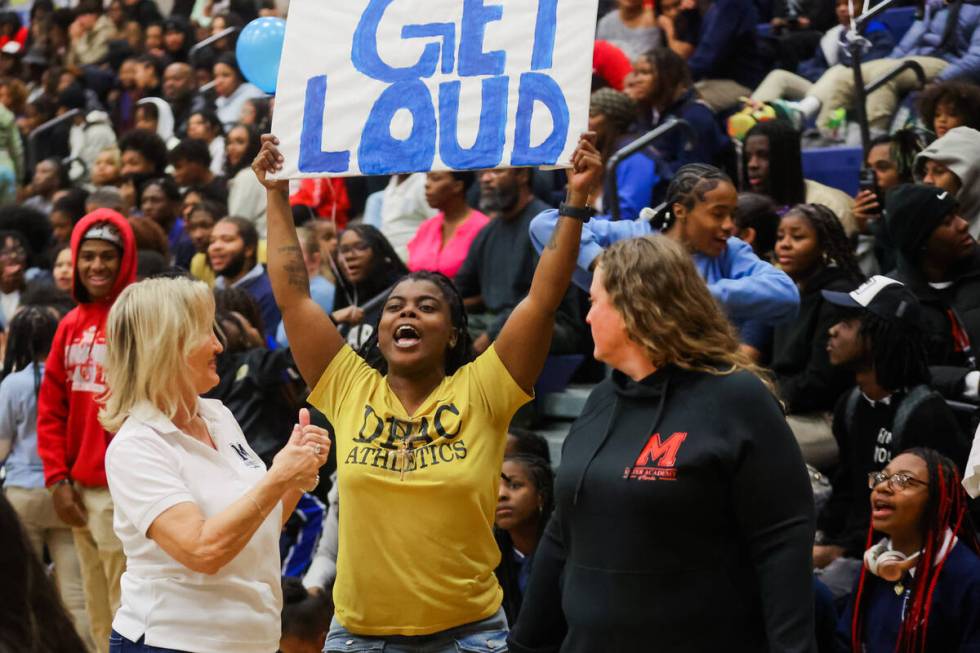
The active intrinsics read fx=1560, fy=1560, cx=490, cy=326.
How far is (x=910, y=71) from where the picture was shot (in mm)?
9602

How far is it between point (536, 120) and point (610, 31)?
6.97 metres

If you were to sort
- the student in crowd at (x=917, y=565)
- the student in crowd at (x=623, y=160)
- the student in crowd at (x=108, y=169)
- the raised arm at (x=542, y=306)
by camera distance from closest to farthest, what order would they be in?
1. the raised arm at (x=542, y=306)
2. the student in crowd at (x=917, y=565)
3. the student in crowd at (x=623, y=160)
4. the student in crowd at (x=108, y=169)

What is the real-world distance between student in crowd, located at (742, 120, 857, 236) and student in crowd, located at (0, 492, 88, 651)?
20.1ft

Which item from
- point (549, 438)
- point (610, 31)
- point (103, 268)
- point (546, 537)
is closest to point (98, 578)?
point (103, 268)

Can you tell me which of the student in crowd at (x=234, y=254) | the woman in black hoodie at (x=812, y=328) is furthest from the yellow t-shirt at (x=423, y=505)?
the student in crowd at (x=234, y=254)

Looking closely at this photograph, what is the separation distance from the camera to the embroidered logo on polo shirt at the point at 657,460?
140 inches

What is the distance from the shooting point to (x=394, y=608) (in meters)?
4.43

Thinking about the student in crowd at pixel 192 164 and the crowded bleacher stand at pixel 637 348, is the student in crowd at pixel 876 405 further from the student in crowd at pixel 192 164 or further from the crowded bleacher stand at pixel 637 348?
the student in crowd at pixel 192 164

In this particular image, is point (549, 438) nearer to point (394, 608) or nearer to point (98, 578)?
point (98, 578)

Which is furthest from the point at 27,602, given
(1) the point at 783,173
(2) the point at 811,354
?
(1) the point at 783,173

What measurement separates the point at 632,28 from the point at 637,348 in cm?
817

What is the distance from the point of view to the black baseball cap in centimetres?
611

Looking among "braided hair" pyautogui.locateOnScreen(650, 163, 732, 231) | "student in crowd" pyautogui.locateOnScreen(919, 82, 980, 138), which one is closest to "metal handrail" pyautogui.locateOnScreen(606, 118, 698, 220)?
"student in crowd" pyautogui.locateOnScreen(919, 82, 980, 138)

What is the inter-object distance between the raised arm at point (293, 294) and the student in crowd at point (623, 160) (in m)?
3.53
